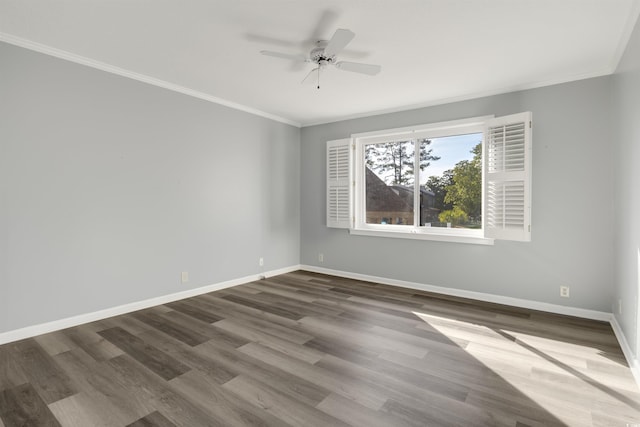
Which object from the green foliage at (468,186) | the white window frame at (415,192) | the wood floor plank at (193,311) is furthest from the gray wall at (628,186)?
the wood floor plank at (193,311)

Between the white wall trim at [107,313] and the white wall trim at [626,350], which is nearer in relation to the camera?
the white wall trim at [626,350]

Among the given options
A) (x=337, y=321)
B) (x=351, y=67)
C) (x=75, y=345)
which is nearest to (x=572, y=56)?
(x=351, y=67)

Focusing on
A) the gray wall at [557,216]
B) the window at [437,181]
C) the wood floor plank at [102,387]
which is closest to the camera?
the wood floor plank at [102,387]

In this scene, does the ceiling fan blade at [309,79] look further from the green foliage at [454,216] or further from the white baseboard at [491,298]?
the white baseboard at [491,298]

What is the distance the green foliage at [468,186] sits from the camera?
13.5 ft

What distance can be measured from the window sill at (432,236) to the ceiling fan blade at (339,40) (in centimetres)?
273

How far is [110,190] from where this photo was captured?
10.9 ft

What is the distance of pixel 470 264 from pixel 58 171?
4.54 metres

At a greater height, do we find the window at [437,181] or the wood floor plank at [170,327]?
the window at [437,181]

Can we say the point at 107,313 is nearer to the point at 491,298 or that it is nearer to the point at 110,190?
the point at 110,190

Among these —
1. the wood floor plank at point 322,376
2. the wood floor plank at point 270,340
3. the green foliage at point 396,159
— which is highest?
the green foliage at point 396,159

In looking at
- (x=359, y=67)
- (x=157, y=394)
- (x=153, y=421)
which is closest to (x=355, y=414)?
(x=153, y=421)

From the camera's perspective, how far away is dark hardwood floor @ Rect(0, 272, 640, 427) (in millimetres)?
1842

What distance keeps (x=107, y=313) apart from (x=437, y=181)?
419 centimetres
